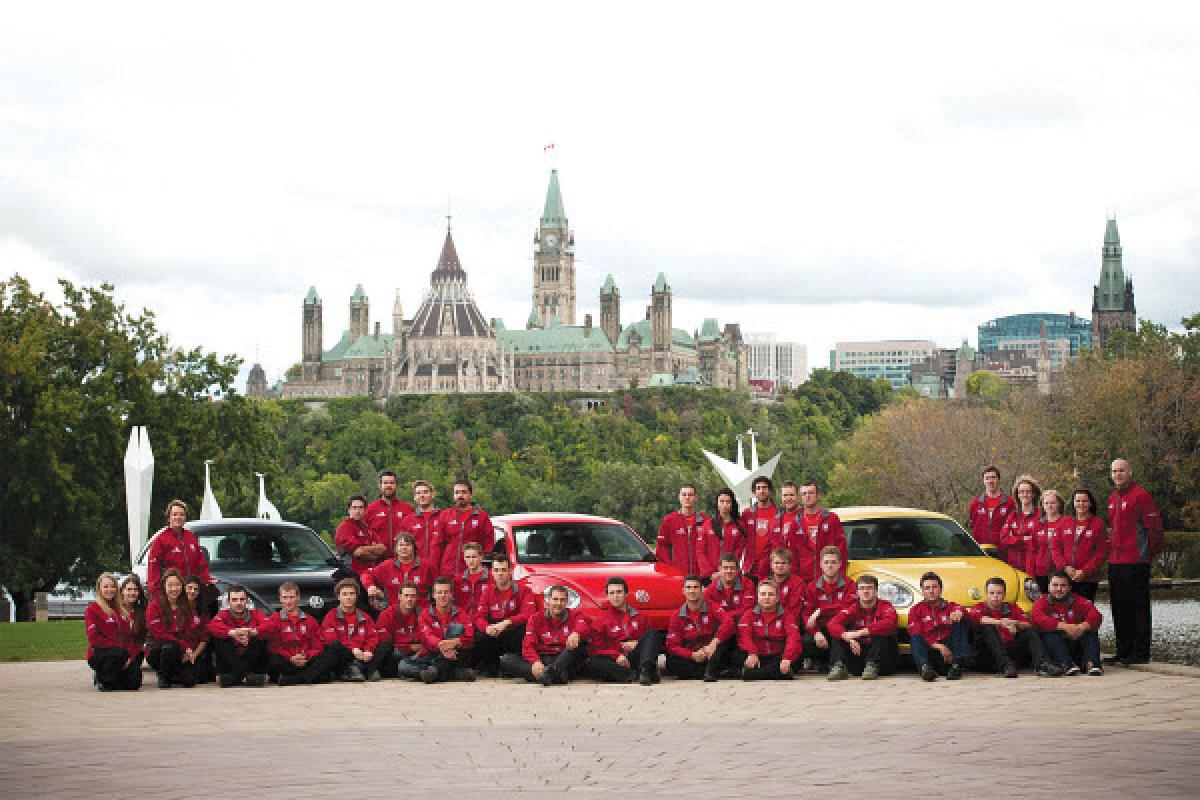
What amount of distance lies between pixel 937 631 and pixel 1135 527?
2.16 m

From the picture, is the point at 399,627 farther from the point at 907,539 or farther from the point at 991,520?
the point at 991,520

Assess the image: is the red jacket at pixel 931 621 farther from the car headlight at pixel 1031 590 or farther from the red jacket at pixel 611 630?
the red jacket at pixel 611 630

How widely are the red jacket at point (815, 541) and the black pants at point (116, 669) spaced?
6150mm

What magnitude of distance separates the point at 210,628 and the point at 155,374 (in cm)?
3004

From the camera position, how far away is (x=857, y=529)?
53.4 ft

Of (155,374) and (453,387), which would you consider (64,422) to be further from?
(453,387)

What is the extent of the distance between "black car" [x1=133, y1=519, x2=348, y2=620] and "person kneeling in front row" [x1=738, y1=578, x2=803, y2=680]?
14.3 ft

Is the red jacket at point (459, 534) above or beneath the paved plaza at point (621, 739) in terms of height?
above

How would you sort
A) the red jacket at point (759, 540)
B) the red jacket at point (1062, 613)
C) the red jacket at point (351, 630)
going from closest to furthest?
the red jacket at point (1062, 613)
the red jacket at point (351, 630)
the red jacket at point (759, 540)

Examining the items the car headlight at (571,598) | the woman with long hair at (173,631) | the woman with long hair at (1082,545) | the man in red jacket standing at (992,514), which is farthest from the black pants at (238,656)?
the woman with long hair at (1082,545)

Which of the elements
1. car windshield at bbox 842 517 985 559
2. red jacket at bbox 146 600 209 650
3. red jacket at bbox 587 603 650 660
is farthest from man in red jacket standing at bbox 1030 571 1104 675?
red jacket at bbox 146 600 209 650

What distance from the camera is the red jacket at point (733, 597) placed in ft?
48.7

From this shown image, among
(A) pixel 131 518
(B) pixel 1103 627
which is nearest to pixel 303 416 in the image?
(A) pixel 131 518

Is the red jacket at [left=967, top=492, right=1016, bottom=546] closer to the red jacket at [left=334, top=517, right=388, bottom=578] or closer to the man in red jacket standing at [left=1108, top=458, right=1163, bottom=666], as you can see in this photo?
the man in red jacket standing at [left=1108, top=458, right=1163, bottom=666]
